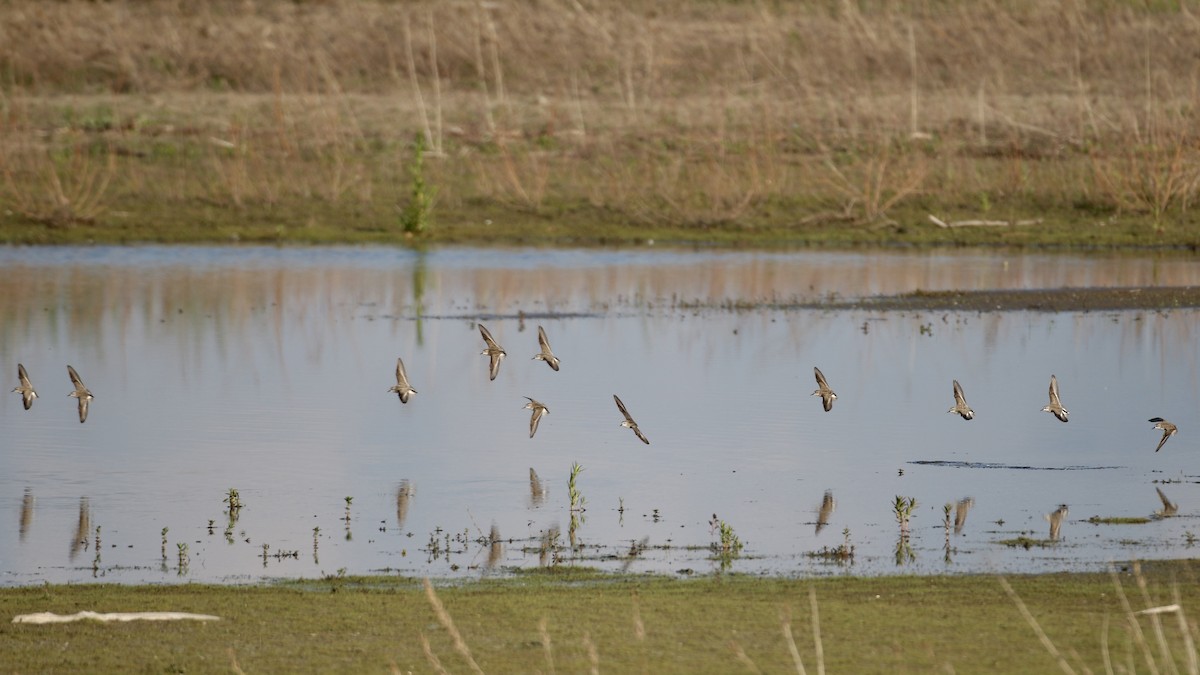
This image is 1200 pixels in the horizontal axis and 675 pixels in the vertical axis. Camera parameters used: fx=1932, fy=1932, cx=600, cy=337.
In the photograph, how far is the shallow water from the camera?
35.9 feet

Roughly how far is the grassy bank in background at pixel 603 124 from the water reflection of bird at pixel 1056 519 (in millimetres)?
18986

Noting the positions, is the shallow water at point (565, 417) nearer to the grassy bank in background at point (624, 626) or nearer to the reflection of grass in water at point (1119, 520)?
the reflection of grass in water at point (1119, 520)

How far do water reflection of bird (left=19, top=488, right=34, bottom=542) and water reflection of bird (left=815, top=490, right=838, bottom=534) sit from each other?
4638 mm

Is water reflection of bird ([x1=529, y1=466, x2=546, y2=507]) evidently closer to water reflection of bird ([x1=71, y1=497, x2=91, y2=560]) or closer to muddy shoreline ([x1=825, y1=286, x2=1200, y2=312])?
water reflection of bird ([x1=71, y1=497, x2=91, y2=560])

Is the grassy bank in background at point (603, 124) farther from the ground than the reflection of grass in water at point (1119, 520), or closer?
farther from the ground

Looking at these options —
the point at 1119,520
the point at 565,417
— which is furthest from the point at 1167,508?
the point at 565,417

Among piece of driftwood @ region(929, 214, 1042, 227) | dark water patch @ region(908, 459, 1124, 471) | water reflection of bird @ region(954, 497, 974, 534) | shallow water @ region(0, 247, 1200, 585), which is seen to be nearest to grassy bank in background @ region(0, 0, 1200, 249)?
piece of driftwood @ region(929, 214, 1042, 227)

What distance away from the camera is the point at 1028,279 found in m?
26.3

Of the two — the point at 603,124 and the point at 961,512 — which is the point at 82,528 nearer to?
the point at 961,512

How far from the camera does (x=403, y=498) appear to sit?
12508 mm

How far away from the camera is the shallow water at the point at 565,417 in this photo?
1095cm

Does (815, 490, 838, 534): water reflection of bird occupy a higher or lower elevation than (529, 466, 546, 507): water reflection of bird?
higher

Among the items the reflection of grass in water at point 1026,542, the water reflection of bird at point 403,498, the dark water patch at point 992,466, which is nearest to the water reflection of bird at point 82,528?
the water reflection of bird at point 403,498

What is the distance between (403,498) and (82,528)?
6.94 feet
